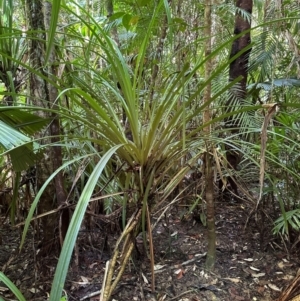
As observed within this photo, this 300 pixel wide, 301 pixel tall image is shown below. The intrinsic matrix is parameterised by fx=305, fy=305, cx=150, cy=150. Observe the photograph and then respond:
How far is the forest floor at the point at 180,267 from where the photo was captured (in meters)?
0.98

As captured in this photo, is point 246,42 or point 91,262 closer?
point 91,262

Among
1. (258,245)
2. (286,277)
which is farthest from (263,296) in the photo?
(258,245)

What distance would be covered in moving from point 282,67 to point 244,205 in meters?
0.77

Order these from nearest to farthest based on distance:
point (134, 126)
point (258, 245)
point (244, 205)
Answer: point (134, 126) → point (258, 245) → point (244, 205)

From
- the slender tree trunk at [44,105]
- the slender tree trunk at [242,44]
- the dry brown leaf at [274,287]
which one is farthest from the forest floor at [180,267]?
the slender tree trunk at [242,44]

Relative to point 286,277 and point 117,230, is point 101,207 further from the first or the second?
point 286,277

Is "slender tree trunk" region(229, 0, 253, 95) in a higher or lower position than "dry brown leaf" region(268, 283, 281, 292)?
higher

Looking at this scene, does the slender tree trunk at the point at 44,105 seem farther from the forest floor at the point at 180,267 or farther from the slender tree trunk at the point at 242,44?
the slender tree trunk at the point at 242,44

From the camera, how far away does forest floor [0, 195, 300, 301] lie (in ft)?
3.22

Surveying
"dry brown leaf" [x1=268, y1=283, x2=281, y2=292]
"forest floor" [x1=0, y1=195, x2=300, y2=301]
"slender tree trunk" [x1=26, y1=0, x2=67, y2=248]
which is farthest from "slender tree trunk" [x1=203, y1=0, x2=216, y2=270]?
"slender tree trunk" [x1=26, y1=0, x2=67, y2=248]

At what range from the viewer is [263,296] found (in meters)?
0.98

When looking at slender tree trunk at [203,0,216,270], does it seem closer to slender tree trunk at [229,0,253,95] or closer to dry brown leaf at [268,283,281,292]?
dry brown leaf at [268,283,281,292]

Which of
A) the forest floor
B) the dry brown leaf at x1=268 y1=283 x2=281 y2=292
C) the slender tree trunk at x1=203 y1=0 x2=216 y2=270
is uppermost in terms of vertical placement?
the slender tree trunk at x1=203 y1=0 x2=216 y2=270

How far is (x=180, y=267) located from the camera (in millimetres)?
1097
